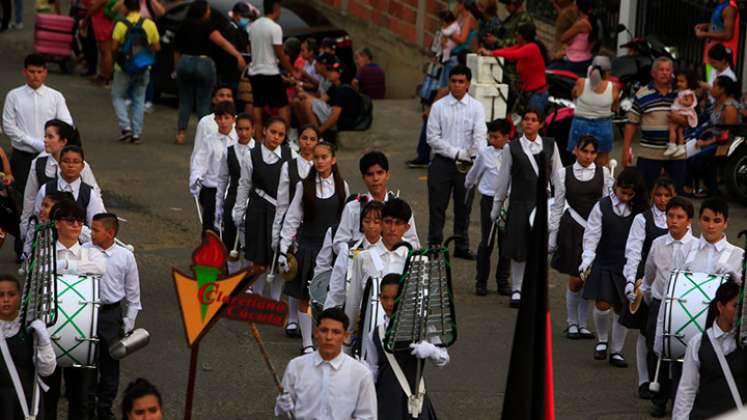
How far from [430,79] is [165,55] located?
13.3 ft

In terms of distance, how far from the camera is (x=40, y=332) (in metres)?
8.50

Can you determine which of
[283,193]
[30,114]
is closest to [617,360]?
[283,193]

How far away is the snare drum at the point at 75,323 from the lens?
904 centimetres

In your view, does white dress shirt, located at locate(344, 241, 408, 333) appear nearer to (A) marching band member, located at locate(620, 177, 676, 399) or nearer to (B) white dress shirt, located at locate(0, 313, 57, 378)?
(B) white dress shirt, located at locate(0, 313, 57, 378)

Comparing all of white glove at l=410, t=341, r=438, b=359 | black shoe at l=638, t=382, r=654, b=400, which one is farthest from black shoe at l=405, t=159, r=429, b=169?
white glove at l=410, t=341, r=438, b=359

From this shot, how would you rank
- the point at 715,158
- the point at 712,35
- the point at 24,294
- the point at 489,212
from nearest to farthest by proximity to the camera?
1. the point at 24,294
2. the point at 489,212
3. the point at 715,158
4. the point at 712,35

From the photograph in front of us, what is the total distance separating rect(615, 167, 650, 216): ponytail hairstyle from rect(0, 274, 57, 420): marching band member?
445 centimetres

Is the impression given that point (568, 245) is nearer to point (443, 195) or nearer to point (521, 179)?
point (521, 179)

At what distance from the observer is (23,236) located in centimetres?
1159

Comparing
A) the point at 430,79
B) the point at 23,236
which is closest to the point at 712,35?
the point at 430,79

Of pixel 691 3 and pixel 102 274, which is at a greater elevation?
pixel 691 3

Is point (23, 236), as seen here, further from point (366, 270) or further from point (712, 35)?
point (712, 35)

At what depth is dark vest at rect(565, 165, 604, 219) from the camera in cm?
1205

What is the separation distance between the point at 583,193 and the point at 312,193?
2222 millimetres
